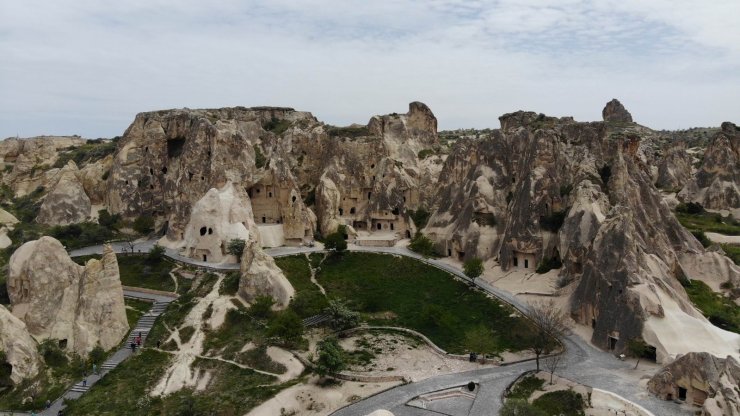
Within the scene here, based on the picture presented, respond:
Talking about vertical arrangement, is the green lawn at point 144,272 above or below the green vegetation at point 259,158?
below

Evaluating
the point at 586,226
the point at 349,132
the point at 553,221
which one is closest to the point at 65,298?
the point at 349,132

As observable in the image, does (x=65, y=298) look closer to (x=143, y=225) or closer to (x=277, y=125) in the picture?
(x=143, y=225)

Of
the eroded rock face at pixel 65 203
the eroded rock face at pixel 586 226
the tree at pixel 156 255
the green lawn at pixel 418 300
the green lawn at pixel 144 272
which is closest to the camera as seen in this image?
the eroded rock face at pixel 586 226

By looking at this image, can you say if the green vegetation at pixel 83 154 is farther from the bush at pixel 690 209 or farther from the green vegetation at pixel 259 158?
the bush at pixel 690 209

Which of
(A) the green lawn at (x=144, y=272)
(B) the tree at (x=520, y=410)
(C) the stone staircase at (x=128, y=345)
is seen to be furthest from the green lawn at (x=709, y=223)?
(C) the stone staircase at (x=128, y=345)

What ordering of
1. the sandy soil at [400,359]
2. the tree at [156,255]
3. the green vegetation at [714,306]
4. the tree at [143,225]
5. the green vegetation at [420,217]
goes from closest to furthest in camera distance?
the sandy soil at [400,359] < the green vegetation at [714,306] < the tree at [156,255] < the tree at [143,225] < the green vegetation at [420,217]

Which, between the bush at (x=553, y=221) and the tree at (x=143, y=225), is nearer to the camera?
the bush at (x=553, y=221)

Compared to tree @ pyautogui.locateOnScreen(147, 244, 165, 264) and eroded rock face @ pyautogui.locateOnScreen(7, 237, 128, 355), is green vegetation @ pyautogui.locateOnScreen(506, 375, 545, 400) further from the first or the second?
tree @ pyautogui.locateOnScreen(147, 244, 165, 264)
